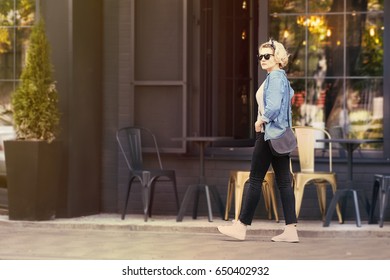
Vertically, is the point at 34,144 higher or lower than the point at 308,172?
higher

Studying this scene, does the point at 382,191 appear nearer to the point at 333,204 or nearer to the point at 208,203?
the point at 333,204

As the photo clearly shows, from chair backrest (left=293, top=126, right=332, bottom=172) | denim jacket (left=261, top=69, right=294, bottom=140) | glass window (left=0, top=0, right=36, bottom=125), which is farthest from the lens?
glass window (left=0, top=0, right=36, bottom=125)

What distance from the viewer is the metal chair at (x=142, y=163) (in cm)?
1132

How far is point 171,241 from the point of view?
1017 centimetres

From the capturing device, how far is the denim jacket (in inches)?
374

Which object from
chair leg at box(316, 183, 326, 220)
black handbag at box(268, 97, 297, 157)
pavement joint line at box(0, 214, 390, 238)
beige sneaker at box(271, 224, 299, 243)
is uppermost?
black handbag at box(268, 97, 297, 157)

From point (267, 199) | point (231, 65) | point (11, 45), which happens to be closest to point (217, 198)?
point (267, 199)

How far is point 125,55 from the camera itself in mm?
11961

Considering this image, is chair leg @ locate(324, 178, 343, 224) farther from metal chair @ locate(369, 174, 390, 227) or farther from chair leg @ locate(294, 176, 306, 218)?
metal chair @ locate(369, 174, 390, 227)

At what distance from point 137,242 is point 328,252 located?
1778mm

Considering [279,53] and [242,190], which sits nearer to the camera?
[279,53]

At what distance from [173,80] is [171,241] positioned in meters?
2.29

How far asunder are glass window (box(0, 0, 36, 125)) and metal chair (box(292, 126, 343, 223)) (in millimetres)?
3217

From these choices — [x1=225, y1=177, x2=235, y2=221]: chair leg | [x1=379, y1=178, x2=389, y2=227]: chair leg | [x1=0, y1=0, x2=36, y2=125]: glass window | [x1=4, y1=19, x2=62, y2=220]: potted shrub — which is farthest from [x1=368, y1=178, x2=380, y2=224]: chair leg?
[x1=0, y1=0, x2=36, y2=125]: glass window
